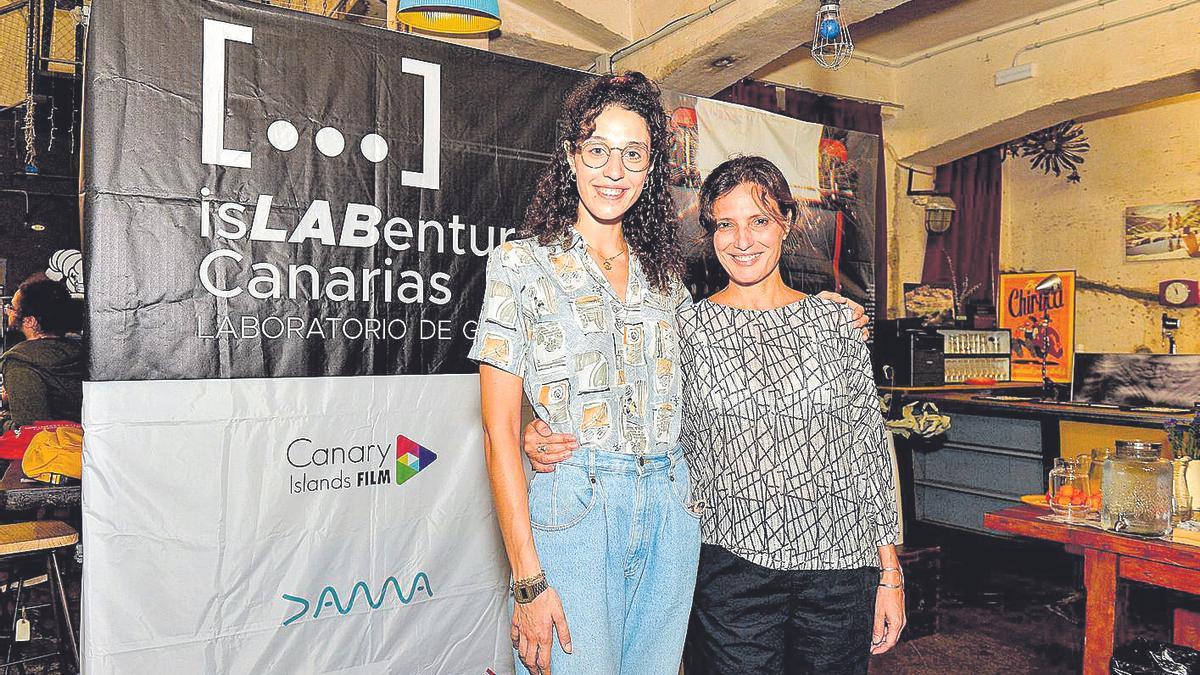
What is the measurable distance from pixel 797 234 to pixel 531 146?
42.0 inches

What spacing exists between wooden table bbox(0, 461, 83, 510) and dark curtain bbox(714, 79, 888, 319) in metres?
4.52

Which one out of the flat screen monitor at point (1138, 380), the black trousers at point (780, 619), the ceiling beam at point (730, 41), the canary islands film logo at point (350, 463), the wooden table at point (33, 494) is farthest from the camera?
the flat screen monitor at point (1138, 380)

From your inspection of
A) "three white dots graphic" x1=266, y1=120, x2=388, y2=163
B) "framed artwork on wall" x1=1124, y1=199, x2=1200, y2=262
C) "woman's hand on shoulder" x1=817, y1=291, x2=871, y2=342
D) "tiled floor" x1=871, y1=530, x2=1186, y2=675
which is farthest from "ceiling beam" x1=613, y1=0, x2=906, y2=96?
"framed artwork on wall" x1=1124, y1=199, x2=1200, y2=262

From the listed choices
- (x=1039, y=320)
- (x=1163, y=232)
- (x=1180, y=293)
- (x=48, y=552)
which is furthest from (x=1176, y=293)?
(x=48, y=552)

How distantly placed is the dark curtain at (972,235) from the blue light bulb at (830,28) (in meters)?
4.57

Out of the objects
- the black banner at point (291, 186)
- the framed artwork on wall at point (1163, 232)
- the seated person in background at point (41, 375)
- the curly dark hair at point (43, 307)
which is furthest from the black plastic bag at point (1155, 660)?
the framed artwork on wall at point (1163, 232)

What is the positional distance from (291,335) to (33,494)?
171 cm

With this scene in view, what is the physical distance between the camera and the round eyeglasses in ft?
5.49

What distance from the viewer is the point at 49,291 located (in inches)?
231

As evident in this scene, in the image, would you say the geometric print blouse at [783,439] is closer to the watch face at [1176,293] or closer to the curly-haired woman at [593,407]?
the curly-haired woman at [593,407]

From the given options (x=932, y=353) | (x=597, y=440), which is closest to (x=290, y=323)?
(x=597, y=440)

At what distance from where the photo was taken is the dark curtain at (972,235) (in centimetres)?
802

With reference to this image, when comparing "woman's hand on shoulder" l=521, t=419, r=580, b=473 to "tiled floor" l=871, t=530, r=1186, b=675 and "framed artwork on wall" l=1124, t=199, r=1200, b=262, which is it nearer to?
"tiled floor" l=871, t=530, r=1186, b=675

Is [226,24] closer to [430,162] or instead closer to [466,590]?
[430,162]
